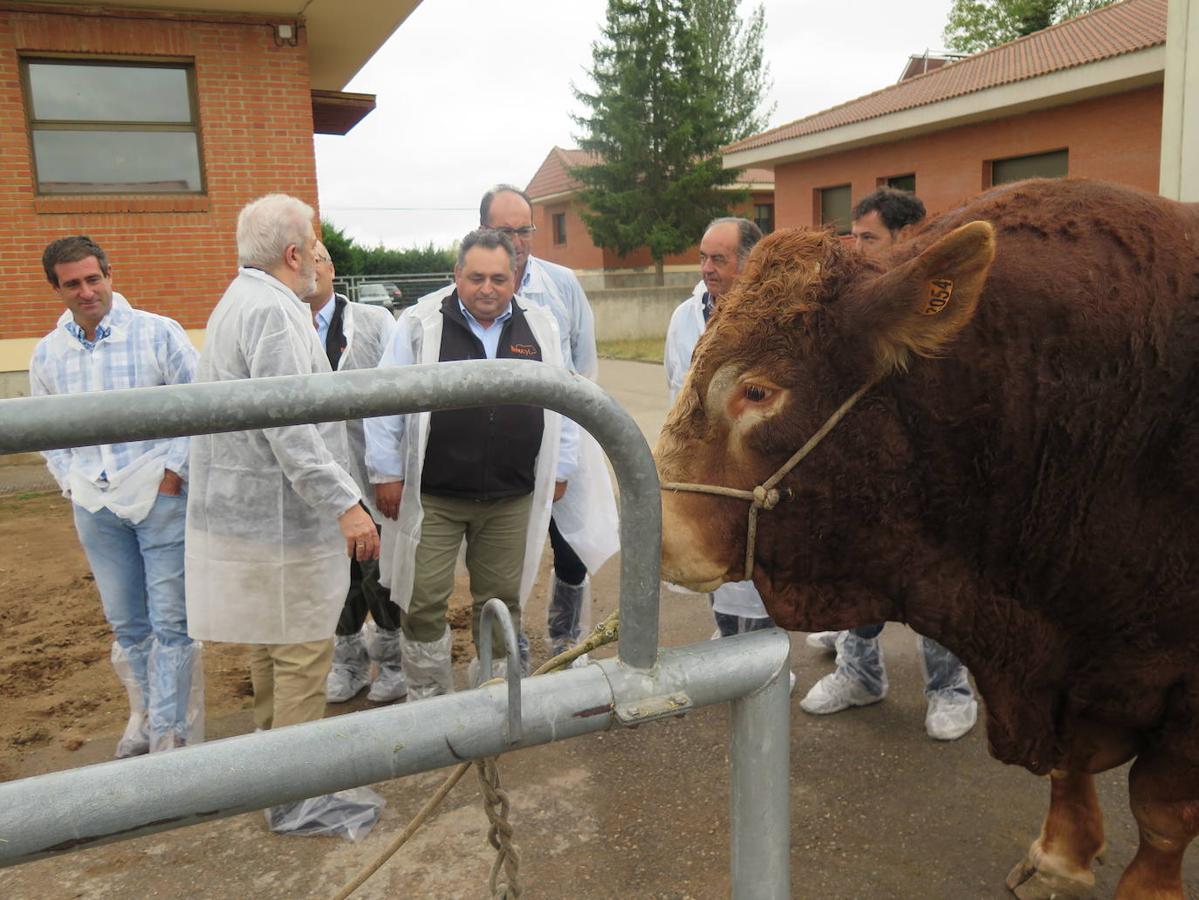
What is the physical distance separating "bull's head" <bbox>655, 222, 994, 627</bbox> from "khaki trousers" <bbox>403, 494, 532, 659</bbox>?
1911mm

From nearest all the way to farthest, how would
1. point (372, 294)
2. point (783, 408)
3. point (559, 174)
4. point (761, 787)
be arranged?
point (761, 787), point (783, 408), point (372, 294), point (559, 174)

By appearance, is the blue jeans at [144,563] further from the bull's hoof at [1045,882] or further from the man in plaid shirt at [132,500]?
the bull's hoof at [1045,882]

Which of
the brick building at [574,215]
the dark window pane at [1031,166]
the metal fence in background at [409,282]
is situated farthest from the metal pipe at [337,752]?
the brick building at [574,215]

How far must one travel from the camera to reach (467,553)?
3885 mm

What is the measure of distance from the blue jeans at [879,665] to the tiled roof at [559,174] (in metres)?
29.8

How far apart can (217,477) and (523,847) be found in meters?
1.53

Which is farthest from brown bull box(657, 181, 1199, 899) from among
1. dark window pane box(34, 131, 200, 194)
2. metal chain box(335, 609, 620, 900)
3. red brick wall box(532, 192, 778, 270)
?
red brick wall box(532, 192, 778, 270)

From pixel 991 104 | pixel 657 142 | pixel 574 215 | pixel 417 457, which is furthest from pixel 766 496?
pixel 574 215

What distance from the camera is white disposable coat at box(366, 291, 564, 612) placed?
3672 mm

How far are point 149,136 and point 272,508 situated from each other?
24.9 feet

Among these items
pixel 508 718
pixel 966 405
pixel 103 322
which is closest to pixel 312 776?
pixel 508 718

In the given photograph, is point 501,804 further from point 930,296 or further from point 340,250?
point 340,250

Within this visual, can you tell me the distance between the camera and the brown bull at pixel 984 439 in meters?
1.80

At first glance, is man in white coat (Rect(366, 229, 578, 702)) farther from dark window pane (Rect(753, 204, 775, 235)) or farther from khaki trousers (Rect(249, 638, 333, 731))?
dark window pane (Rect(753, 204, 775, 235))
